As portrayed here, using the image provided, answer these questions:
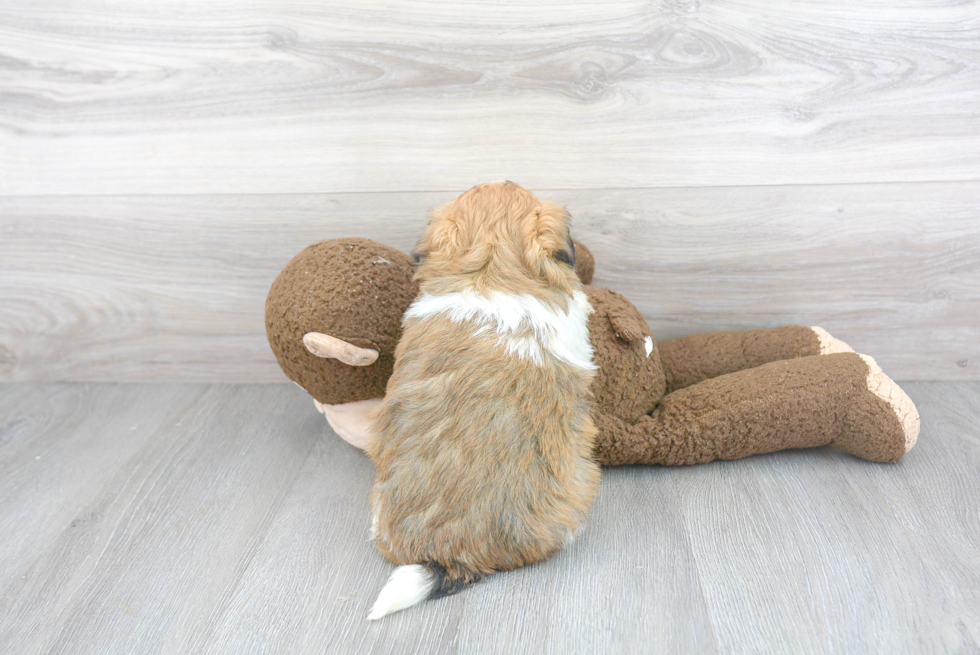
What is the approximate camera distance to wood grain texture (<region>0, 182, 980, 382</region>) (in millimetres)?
1668

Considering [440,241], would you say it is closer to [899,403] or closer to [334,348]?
[334,348]

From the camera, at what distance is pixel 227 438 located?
1688 mm

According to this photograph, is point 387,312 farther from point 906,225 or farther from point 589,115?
point 906,225

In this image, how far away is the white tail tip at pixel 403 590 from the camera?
3.59 feet

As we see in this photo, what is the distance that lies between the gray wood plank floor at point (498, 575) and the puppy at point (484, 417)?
0.09 metres

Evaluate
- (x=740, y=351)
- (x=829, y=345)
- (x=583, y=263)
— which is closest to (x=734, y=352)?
(x=740, y=351)

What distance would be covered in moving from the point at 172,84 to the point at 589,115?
1042mm

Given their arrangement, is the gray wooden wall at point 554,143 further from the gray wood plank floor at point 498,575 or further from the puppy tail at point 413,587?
the puppy tail at point 413,587

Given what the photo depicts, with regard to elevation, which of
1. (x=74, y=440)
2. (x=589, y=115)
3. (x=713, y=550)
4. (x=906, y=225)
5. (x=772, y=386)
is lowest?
(x=74, y=440)

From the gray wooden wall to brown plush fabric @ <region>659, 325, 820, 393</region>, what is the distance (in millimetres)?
137

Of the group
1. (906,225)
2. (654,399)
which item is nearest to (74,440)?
(654,399)

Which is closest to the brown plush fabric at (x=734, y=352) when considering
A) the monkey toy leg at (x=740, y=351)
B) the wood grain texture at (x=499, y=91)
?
the monkey toy leg at (x=740, y=351)

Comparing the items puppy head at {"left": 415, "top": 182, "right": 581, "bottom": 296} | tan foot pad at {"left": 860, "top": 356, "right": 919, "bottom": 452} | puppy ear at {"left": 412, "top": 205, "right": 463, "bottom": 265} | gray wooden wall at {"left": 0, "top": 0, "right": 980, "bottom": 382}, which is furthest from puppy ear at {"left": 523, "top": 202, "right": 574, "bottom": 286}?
tan foot pad at {"left": 860, "top": 356, "right": 919, "bottom": 452}

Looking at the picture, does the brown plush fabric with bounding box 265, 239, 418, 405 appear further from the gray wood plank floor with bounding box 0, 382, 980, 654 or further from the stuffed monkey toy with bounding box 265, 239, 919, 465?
the gray wood plank floor with bounding box 0, 382, 980, 654
